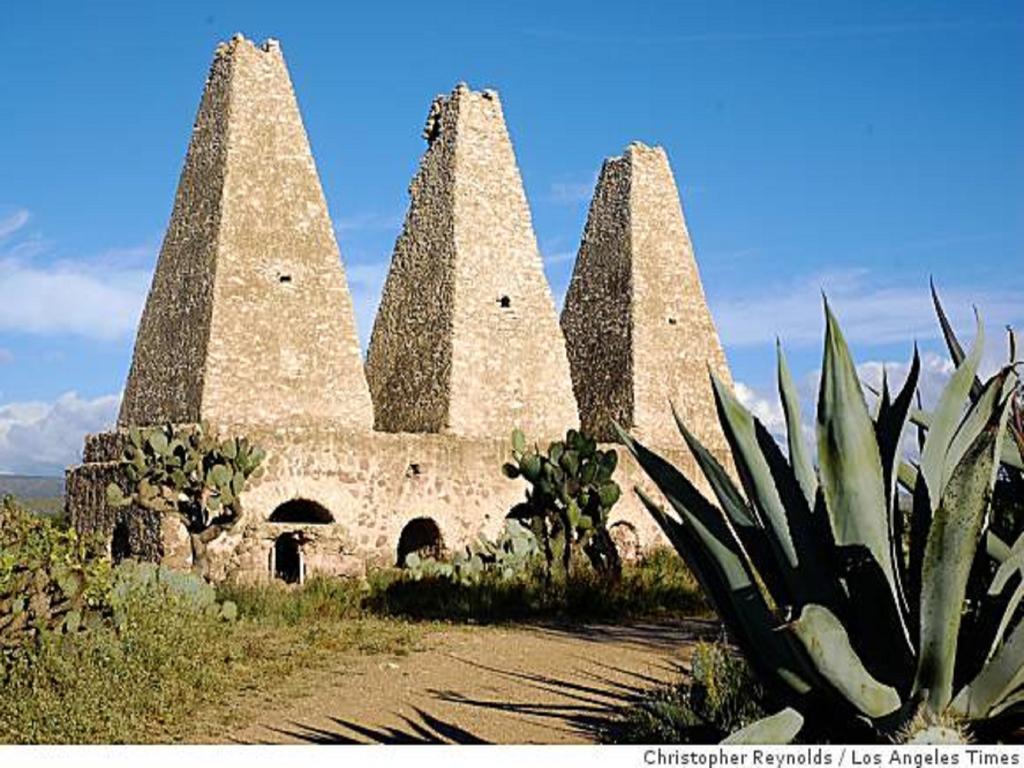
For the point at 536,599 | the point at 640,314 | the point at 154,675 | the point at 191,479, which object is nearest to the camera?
the point at 154,675

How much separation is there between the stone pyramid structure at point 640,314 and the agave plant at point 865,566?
19999 mm

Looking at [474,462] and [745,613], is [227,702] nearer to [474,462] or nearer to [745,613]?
[745,613]

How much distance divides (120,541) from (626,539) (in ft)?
26.5

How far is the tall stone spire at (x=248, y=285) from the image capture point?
60.4 feet

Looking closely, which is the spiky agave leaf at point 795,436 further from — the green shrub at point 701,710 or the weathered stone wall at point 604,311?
the weathered stone wall at point 604,311

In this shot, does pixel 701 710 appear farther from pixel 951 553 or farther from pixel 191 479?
→ pixel 191 479

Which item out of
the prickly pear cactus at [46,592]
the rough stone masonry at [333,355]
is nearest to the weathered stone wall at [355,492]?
the rough stone masonry at [333,355]

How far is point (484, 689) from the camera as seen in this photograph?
28.3 feet

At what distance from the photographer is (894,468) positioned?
11.9ft

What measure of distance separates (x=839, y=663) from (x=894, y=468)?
2.06 ft

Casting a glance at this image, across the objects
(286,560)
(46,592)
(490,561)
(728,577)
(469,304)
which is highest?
(469,304)

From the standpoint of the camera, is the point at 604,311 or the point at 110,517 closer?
the point at 110,517

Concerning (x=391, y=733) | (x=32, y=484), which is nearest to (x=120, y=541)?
(x=391, y=733)

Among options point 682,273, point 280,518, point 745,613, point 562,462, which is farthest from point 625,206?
point 745,613
